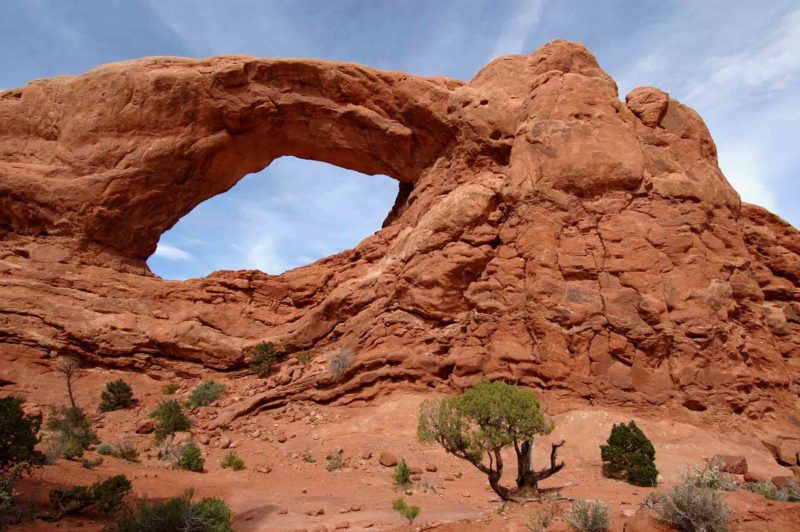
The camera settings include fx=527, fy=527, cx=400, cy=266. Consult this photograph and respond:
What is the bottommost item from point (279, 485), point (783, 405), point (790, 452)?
point (279, 485)

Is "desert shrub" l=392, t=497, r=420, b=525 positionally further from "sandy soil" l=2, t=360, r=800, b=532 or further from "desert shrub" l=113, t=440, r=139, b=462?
"desert shrub" l=113, t=440, r=139, b=462

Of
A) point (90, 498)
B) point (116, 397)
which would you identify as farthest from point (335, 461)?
point (116, 397)

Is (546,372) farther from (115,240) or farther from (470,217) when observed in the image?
(115,240)

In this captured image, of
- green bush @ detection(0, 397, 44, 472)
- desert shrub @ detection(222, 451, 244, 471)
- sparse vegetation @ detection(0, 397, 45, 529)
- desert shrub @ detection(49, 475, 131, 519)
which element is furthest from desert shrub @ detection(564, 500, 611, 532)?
desert shrub @ detection(222, 451, 244, 471)

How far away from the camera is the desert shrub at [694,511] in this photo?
6.90 meters

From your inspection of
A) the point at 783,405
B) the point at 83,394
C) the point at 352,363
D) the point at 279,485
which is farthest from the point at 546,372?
the point at 83,394

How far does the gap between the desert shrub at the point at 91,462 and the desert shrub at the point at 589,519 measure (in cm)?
1108

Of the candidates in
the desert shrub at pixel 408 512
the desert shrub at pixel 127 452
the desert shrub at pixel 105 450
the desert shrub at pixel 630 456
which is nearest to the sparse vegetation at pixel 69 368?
the desert shrub at pixel 127 452

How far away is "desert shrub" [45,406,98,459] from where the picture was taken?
1321 centimetres

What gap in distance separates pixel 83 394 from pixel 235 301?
21.4ft

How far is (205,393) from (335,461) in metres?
6.87

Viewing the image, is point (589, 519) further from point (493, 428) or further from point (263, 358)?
point (263, 358)

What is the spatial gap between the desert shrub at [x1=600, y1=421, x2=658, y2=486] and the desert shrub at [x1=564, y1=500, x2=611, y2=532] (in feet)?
19.7

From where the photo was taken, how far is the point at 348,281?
67.7 ft
